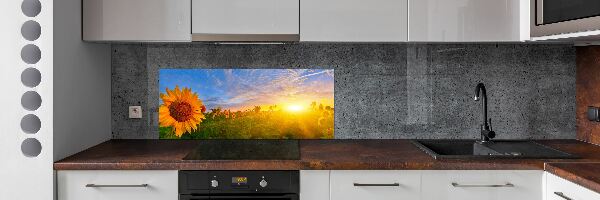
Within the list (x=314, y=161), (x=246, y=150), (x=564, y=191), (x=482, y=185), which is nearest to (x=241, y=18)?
(x=246, y=150)

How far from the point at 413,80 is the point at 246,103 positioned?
2.80 ft

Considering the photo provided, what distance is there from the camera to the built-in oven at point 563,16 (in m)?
2.15

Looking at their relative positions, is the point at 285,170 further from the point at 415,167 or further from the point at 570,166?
the point at 570,166

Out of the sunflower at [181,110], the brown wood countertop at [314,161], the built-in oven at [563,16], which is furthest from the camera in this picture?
the sunflower at [181,110]

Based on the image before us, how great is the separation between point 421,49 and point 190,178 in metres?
1.38

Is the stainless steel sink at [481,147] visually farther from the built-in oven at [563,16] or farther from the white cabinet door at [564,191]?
the built-in oven at [563,16]

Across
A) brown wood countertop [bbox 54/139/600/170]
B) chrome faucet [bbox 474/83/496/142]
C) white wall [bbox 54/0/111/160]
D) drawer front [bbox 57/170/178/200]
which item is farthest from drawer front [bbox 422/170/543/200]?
white wall [bbox 54/0/111/160]

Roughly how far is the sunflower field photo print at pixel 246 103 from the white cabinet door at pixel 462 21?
0.58 meters

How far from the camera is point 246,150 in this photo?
2695mm

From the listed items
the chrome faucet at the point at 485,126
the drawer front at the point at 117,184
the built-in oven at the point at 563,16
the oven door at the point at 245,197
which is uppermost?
the built-in oven at the point at 563,16

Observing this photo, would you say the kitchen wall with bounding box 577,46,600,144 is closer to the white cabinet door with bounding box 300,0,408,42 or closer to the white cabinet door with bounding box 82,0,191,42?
the white cabinet door with bounding box 300,0,408,42

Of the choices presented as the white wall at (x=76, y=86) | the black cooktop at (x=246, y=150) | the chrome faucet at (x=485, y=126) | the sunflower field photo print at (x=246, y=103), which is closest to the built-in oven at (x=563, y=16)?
the chrome faucet at (x=485, y=126)

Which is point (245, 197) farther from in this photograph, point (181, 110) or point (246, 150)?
point (181, 110)

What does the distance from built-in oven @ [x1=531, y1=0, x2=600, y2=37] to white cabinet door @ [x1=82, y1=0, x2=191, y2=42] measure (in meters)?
1.50
